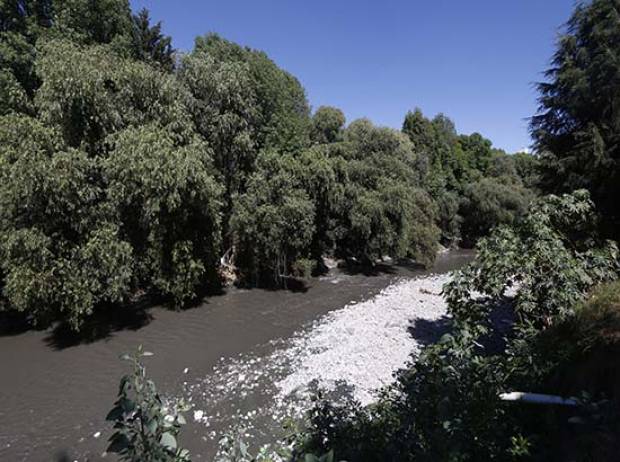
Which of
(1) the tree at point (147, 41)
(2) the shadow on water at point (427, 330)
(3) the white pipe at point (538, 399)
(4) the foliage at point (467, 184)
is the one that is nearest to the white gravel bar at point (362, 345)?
(2) the shadow on water at point (427, 330)

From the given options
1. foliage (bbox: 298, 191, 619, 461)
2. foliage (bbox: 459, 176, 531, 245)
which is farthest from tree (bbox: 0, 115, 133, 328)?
foliage (bbox: 459, 176, 531, 245)

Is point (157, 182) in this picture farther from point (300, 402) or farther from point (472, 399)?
point (472, 399)

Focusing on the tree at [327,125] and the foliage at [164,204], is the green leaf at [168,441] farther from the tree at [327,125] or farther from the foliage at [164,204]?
the tree at [327,125]

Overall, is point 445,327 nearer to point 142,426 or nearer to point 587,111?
point 587,111

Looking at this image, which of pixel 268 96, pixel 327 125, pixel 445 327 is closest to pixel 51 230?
pixel 445 327

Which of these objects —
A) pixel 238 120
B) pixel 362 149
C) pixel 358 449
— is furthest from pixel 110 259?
pixel 362 149

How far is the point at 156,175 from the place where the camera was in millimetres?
9367

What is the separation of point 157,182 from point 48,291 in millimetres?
3622

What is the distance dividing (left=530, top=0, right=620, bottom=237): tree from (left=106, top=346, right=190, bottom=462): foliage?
8.99 meters

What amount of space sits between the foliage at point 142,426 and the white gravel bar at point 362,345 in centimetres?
456

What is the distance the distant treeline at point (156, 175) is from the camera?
27.6 ft

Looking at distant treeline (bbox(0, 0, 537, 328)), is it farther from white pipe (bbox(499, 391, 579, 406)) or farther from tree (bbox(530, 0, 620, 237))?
white pipe (bbox(499, 391, 579, 406))

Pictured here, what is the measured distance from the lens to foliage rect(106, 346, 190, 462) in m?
1.17

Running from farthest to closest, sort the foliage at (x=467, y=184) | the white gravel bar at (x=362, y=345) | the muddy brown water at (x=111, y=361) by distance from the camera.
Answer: the foliage at (x=467, y=184) → the white gravel bar at (x=362, y=345) → the muddy brown water at (x=111, y=361)
